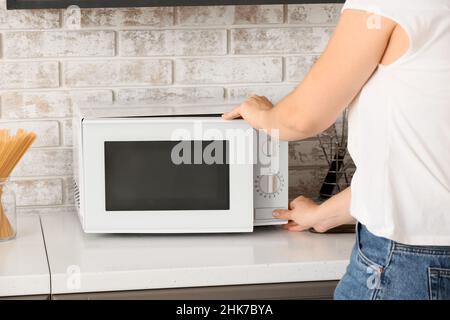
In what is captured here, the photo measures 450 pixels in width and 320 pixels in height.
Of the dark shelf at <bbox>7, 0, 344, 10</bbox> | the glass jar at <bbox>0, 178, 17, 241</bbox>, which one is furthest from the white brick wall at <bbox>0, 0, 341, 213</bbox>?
the glass jar at <bbox>0, 178, 17, 241</bbox>

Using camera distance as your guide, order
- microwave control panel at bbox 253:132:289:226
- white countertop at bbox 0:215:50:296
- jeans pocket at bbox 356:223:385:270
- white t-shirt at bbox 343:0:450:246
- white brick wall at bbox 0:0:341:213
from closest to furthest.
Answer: white t-shirt at bbox 343:0:450:246 < jeans pocket at bbox 356:223:385:270 < white countertop at bbox 0:215:50:296 < microwave control panel at bbox 253:132:289:226 < white brick wall at bbox 0:0:341:213

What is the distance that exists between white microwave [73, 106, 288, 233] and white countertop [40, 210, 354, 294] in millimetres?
47

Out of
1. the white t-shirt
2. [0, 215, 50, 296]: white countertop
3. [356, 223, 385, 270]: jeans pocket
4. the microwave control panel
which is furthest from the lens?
the microwave control panel

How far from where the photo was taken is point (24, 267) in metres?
1.57

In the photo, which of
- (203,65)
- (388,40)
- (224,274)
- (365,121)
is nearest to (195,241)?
(224,274)

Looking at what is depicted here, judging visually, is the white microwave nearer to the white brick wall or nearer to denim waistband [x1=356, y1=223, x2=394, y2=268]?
the white brick wall

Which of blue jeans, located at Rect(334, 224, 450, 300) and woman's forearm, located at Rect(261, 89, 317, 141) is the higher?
woman's forearm, located at Rect(261, 89, 317, 141)

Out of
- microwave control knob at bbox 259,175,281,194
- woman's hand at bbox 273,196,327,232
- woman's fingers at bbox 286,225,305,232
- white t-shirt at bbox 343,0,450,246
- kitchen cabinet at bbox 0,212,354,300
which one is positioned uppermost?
white t-shirt at bbox 343,0,450,246

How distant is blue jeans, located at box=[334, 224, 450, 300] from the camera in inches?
48.0

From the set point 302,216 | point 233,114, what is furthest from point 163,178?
point 302,216

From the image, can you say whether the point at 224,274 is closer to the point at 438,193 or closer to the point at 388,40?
the point at 438,193

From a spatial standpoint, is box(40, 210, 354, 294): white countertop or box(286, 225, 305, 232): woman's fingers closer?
box(40, 210, 354, 294): white countertop

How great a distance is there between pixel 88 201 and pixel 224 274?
0.38 meters

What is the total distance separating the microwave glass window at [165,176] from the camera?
1.74m
